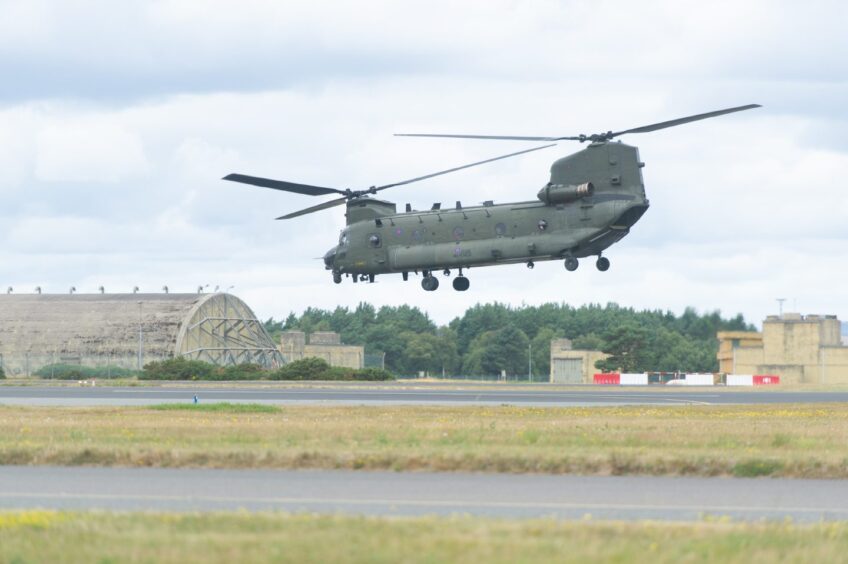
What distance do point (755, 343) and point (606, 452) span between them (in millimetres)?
125953

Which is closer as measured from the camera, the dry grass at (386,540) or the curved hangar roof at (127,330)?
the dry grass at (386,540)

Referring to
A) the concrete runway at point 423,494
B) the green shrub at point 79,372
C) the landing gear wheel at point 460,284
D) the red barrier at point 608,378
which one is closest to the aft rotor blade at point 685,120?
the landing gear wheel at point 460,284

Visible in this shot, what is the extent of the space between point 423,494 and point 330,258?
141 feet

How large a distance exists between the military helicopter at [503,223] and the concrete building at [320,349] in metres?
78.7

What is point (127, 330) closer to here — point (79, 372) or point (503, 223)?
point (79, 372)

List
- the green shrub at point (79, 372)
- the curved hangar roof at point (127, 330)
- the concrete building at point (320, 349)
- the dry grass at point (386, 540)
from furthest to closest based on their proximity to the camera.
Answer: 1. the concrete building at point (320, 349)
2. the curved hangar roof at point (127, 330)
3. the green shrub at point (79, 372)
4. the dry grass at point (386, 540)

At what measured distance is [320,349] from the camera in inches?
5940

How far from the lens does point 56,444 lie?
27484 millimetres

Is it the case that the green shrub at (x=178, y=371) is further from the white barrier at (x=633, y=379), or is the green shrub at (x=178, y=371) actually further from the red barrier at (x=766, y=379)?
the red barrier at (x=766, y=379)

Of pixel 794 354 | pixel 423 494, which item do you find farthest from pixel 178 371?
pixel 423 494

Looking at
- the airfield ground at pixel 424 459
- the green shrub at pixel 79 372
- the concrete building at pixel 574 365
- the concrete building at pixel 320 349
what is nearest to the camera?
the airfield ground at pixel 424 459

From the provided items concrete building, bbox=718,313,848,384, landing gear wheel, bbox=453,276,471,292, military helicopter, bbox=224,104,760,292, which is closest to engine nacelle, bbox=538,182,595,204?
military helicopter, bbox=224,104,760,292

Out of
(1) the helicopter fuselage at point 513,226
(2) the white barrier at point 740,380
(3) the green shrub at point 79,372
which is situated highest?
(1) the helicopter fuselage at point 513,226

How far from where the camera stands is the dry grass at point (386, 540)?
13.2m
